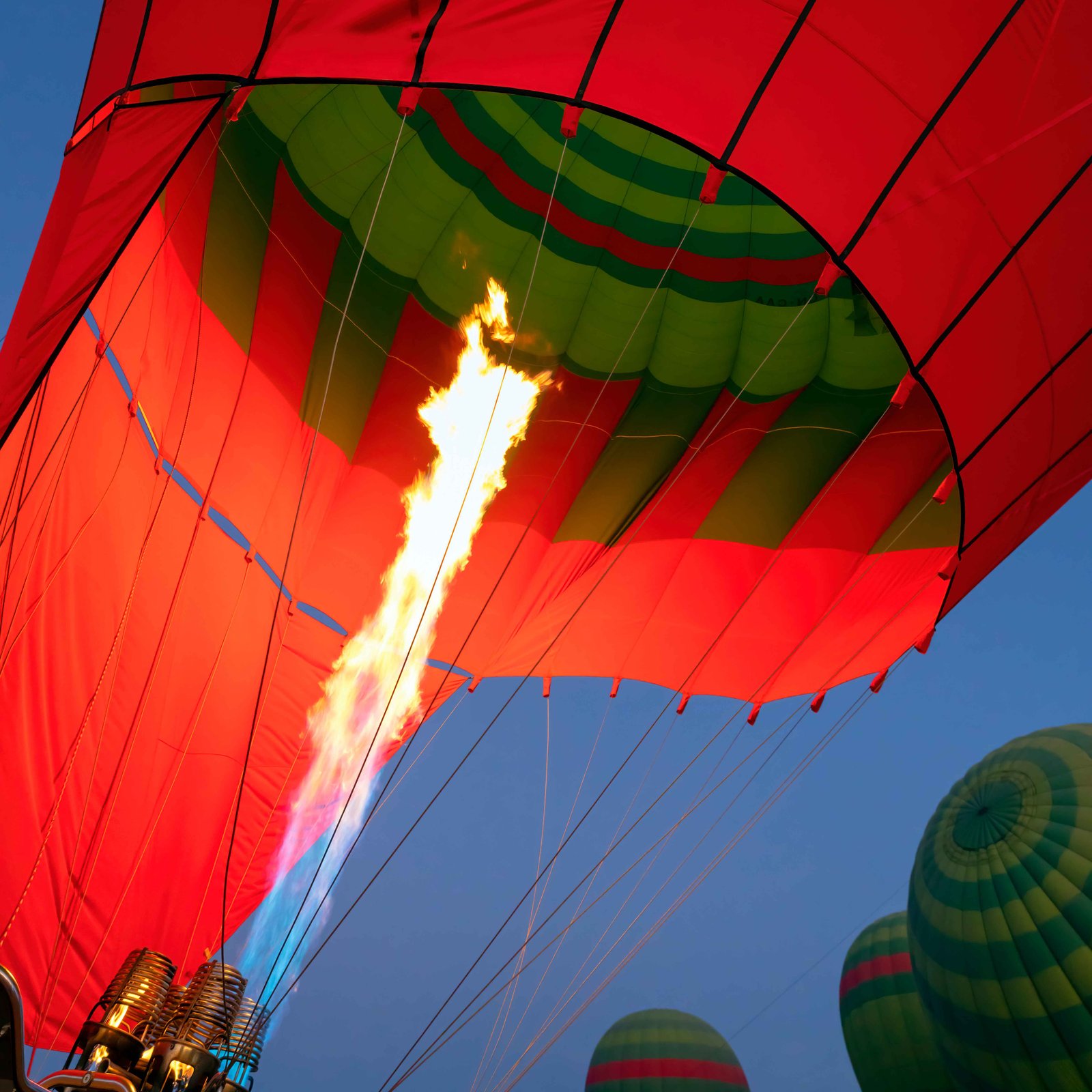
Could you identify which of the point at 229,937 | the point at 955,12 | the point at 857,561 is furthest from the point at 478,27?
the point at 229,937

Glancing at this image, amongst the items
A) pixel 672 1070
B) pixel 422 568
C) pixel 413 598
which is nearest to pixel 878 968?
pixel 672 1070

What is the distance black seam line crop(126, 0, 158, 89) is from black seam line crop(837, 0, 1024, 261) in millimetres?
2454

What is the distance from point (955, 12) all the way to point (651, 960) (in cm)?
3181

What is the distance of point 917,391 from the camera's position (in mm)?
5988

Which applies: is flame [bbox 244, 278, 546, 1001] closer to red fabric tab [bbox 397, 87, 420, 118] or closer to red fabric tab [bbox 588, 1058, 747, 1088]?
red fabric tab [bbox 397, 87, 420, 118]

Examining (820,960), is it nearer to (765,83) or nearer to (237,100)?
(765,83)

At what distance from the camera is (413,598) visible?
6.80 meters

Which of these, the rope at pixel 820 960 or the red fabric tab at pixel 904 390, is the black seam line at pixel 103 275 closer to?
the red fabric tab at pixel 904 390

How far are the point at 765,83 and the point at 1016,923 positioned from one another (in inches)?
200

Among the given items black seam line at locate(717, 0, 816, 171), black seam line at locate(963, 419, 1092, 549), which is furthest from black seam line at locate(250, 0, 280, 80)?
black seam line at locate(963, 419, 1092, 549)

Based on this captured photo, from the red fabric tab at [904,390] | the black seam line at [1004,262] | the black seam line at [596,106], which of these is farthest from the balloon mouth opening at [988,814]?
the black seam line at [1004,262]

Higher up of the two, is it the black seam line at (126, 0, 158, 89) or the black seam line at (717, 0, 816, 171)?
the black seam line at (717, 0, 816, 171)

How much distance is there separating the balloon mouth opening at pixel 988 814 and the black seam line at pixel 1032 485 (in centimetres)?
273

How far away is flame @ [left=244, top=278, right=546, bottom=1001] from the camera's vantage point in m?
6.34
